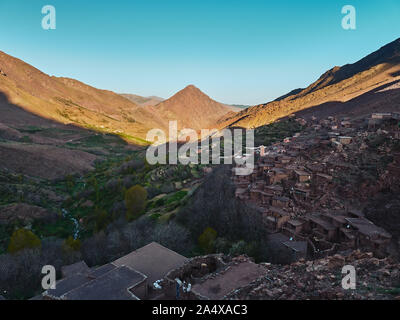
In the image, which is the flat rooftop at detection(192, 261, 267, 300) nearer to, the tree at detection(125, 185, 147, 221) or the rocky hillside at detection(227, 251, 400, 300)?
the rocky hillside at detection(227, 251, 400, 300)

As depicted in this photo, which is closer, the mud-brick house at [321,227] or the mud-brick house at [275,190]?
the mud-brick house at [321,227]

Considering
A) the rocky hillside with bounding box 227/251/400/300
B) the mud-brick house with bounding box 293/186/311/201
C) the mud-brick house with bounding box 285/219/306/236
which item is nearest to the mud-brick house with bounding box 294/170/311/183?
the mud-brick house with bounding box 293/186/311/201

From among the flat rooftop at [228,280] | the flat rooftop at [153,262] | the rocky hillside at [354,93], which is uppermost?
the rocky hillside at [354,93]

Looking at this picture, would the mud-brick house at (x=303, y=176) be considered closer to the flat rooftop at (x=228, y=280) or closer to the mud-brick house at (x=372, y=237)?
the mud-brick house at (x=372, y=237)

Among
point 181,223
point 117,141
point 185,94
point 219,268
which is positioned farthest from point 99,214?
point 185,94

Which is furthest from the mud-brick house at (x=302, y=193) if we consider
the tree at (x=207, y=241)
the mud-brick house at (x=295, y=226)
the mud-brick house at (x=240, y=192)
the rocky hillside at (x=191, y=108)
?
the rocky hillside at (x=191, y=108)

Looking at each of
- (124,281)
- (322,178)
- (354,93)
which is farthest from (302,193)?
(354,93)

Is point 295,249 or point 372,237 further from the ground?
point 372,237

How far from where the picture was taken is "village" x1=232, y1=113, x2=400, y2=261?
11.5 metres

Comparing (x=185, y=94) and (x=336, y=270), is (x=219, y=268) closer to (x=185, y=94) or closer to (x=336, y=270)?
(x=336, y=270)

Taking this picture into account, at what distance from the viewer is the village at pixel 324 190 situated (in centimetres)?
1148

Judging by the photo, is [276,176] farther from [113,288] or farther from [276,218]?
[113,288]

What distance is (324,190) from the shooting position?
14.9m
